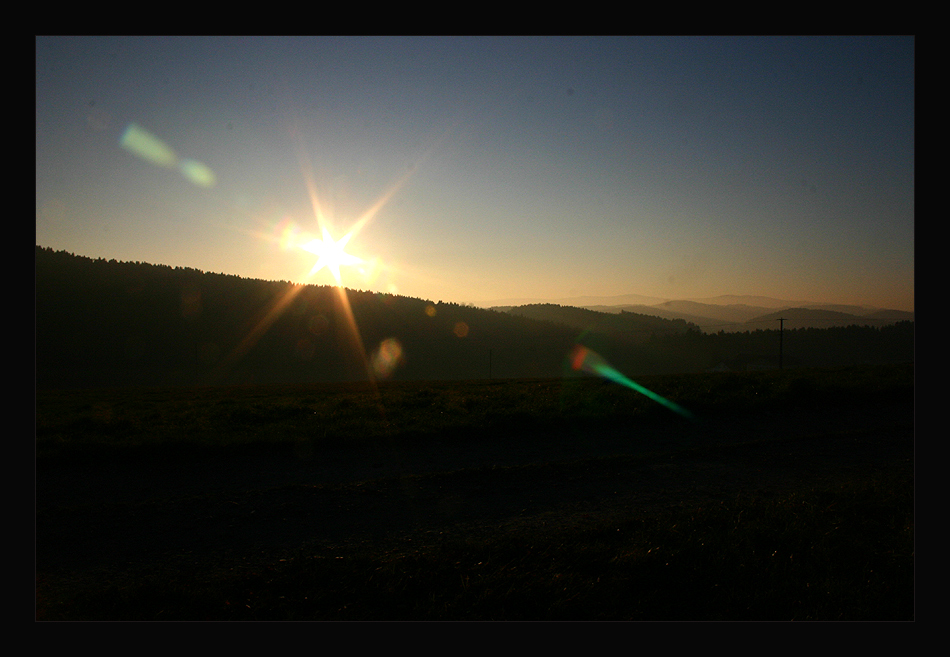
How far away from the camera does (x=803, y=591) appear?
3637mm

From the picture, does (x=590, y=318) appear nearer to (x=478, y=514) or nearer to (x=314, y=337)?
(x=314, y=337)

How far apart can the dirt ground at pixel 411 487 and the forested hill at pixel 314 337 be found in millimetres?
17289

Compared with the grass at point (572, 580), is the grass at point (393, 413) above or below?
above

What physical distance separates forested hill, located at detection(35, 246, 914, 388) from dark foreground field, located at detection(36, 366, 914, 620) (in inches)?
657

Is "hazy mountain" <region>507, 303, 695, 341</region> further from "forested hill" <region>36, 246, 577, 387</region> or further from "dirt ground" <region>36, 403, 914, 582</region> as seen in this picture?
"dirt ground" <region>36, 403, 914, 582</region>

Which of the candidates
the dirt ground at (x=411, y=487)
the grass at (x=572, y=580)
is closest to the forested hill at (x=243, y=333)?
the dirt ground at (x=411, y=487)

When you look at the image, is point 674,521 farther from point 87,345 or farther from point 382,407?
point 87,345

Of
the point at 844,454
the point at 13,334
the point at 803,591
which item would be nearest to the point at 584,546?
the point at 803,591

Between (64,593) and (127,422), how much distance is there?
648 centimetres

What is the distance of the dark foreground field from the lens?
11.7ft

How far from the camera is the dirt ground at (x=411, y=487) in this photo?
15.7ft

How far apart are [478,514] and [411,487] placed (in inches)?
47.1

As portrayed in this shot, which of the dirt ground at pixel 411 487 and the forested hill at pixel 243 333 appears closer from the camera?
the dirt ground at pixel 411 487

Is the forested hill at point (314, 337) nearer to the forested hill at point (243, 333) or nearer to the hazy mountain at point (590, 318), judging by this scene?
the forested hill at point (243, 333)
